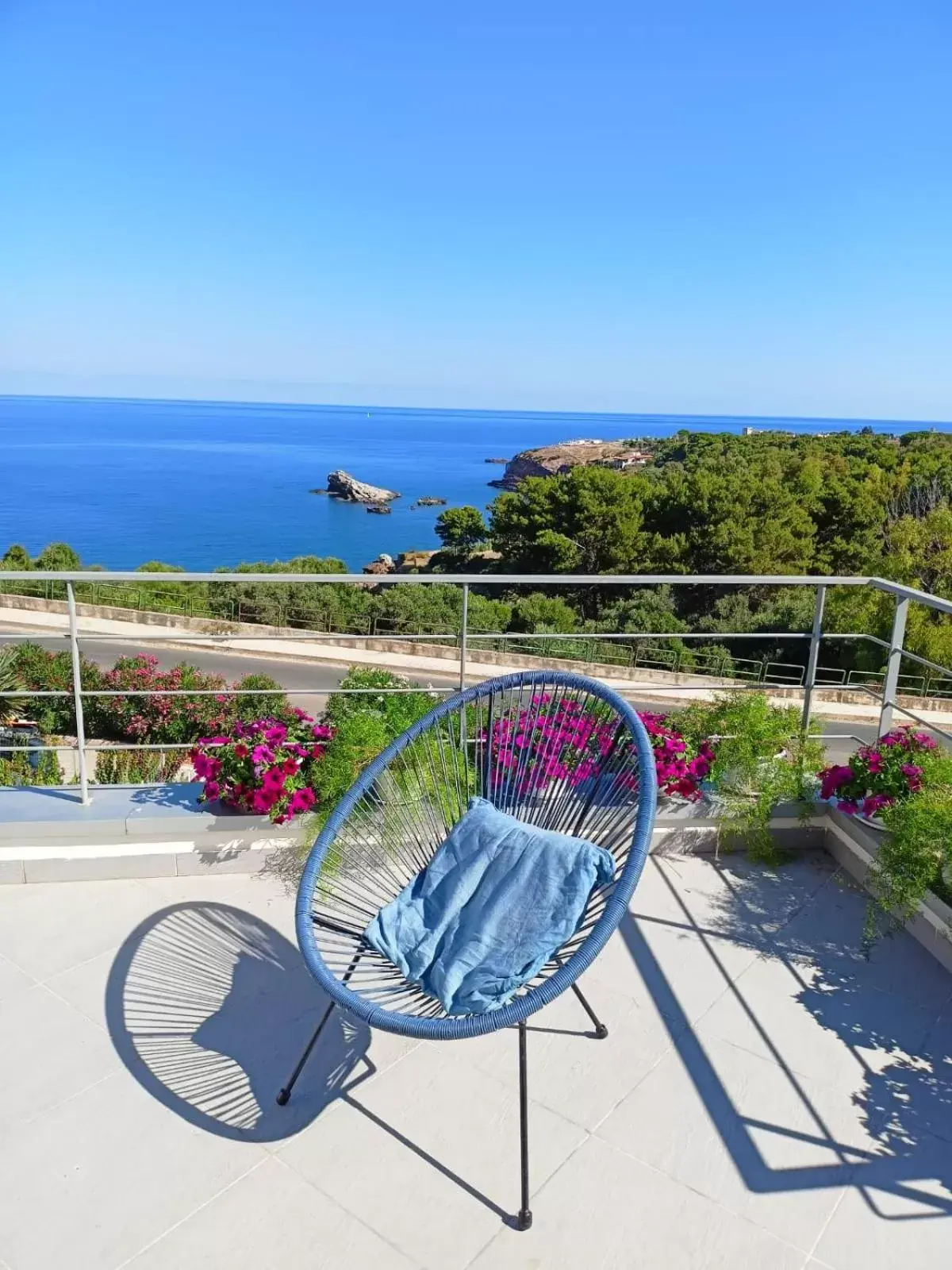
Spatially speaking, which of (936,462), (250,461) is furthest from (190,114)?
(250,461)

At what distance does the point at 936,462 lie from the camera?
2689 centimetres

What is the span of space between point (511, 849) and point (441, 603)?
19.8m

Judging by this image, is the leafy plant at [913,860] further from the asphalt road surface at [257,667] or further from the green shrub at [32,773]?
the asphalt road surface at [257,667]

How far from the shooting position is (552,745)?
2195 millimetres

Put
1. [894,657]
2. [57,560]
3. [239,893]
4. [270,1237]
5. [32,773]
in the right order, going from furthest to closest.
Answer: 1. [57,560]
2. [32,773]
3. [894,657]
4. [239,893]
5. [270,1237]

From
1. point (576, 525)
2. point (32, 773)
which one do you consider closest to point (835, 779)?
point (32, 773)

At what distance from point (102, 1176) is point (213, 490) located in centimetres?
7145

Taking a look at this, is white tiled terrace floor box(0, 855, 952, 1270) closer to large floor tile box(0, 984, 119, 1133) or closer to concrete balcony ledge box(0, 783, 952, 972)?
large floor tile box(0, 984, 119, 1133)

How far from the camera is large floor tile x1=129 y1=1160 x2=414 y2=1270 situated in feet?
4.32

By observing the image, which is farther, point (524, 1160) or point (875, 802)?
point (875, 802)

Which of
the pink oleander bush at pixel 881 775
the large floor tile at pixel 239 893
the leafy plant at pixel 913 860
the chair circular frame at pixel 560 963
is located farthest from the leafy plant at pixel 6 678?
the leafy plant at pixel 913 860

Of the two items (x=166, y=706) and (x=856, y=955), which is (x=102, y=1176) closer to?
(x=856, y=955)

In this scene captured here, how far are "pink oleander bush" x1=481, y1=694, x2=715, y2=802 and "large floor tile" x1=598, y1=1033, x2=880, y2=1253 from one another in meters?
0.66

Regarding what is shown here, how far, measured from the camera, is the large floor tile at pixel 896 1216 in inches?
53.6
